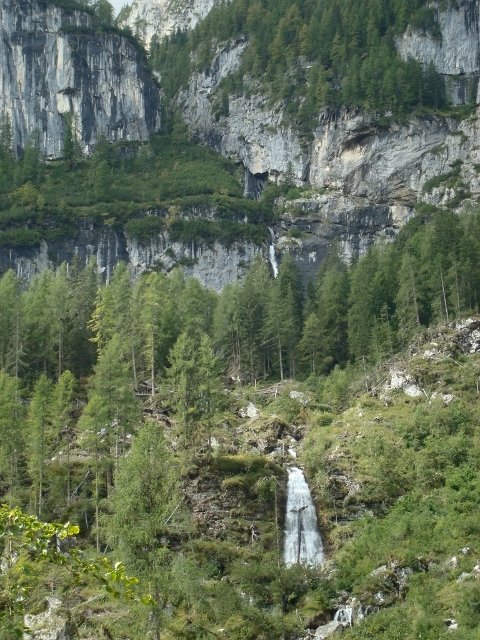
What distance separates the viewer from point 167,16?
601 ft

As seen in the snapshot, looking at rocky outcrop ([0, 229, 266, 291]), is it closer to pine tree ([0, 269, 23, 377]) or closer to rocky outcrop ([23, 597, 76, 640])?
pine tree ([0, 269, 23, 377])

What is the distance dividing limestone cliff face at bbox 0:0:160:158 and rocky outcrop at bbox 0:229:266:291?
2715 cm

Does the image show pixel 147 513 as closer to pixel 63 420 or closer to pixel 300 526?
pixel 300 526

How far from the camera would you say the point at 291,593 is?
120 feet

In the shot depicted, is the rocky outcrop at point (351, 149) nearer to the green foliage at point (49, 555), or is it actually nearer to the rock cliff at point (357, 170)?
the rock cliff at point (357, 170)

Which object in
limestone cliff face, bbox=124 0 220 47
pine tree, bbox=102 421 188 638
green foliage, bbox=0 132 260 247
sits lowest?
pine tree, bbox=102 421 188 638

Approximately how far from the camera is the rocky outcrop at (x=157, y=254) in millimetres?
109812

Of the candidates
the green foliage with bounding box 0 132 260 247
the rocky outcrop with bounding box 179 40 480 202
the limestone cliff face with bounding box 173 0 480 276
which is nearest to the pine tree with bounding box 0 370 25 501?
the green foliage with bounding box 0 132 260 247

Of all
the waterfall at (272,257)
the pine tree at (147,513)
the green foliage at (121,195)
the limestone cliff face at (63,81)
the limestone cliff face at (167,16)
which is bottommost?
the pine tree at (147,513)

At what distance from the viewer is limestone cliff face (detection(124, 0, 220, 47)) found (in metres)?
179

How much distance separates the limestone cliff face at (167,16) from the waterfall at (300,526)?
144782 mm

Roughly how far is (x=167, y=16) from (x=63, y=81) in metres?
56.6

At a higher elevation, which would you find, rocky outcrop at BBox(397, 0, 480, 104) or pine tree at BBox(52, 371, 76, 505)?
rocky outcrop at BBox(397, 0, 480, 104)

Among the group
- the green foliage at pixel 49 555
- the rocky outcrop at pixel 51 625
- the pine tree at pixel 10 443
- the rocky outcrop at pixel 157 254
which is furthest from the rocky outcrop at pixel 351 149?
the green foliage at pixel 49 555
